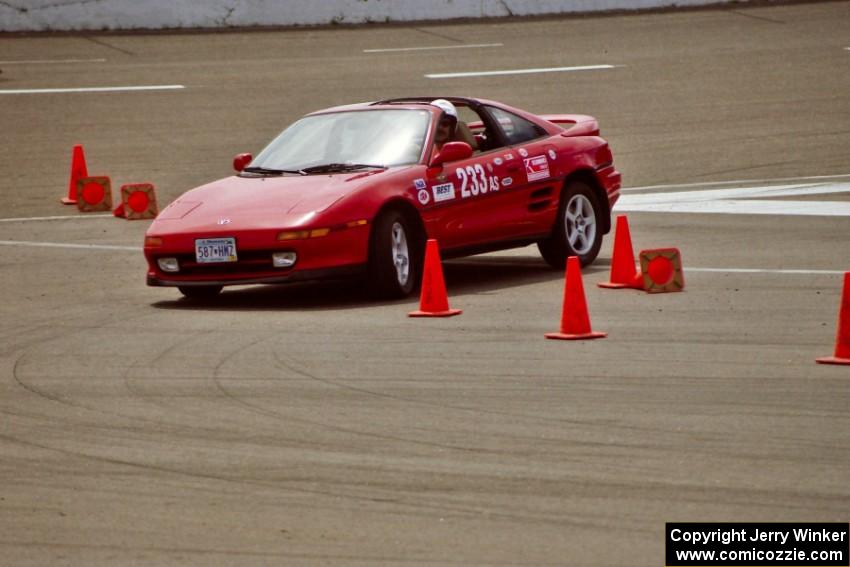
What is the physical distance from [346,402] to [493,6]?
73.0 ft

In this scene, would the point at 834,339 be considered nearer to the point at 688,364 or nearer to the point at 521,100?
the point at 688,364

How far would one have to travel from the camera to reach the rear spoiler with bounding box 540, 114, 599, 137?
549 inches

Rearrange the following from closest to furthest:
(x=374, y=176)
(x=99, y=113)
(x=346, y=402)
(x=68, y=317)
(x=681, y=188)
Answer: (x=346, y=402) < (x=68, y=317) < (x=374, y=176) < (x=681, y=188) < (x=99, y=113)

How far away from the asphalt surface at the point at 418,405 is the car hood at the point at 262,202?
1.85 feet

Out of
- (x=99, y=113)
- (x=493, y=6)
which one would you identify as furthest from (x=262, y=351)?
(x=493, y=6)

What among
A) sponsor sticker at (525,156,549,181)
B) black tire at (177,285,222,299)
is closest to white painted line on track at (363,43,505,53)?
sponsor sticker at (525,156,549,181)

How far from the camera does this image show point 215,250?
11766mm

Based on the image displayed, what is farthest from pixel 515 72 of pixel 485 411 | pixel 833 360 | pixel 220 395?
pixel 485 411

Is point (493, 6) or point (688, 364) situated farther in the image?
point (493, 6)

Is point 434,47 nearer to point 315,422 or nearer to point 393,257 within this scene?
point 393,257

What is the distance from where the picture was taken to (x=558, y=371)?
355 inches

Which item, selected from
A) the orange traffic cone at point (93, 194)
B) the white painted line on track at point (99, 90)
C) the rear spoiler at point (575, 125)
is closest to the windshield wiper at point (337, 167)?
the rear spoiler at point (575, 125)

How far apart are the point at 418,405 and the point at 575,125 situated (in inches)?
249

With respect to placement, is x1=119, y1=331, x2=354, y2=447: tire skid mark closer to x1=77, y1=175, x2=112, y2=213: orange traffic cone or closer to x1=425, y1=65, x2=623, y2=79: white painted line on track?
x1=77, y1=175, x2=112, y2=213: orange traffic cone
